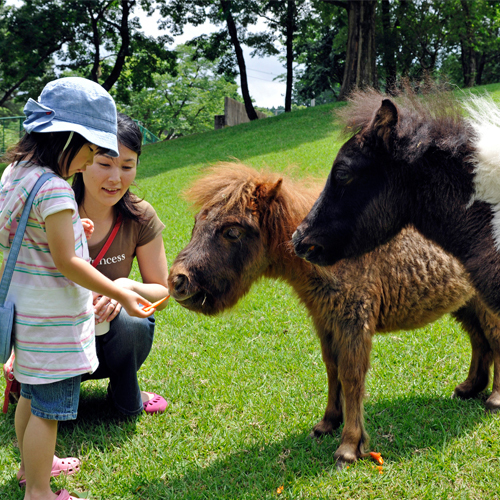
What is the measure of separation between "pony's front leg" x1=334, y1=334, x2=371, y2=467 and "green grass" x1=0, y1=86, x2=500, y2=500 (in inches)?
4.9

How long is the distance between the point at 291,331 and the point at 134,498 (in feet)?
8.64

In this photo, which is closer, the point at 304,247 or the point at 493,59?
the point at 304,247

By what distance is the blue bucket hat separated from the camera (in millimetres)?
2371

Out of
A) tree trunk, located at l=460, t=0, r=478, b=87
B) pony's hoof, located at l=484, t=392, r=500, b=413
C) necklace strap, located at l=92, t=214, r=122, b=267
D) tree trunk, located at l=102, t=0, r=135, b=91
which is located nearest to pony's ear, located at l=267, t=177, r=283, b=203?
necklace strap, located at l=92, t=214, r=122, b=267

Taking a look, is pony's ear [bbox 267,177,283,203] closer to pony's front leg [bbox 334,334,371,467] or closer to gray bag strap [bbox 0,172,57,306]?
pony's front leg [bbox 334,334,371,467]

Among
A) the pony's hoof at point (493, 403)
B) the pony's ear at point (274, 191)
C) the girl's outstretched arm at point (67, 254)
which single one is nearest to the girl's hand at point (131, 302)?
the girl's outstretched arm at point (67, 254)

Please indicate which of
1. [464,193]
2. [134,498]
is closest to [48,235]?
[134,498]

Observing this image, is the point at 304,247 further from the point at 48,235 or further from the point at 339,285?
the point at 48,235

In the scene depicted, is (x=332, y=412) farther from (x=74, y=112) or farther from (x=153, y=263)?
(x=74, y=112)

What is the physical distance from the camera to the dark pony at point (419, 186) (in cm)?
231

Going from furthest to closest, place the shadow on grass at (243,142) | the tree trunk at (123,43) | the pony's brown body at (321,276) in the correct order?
the tree trunk at (123,43) → the shadow on grass at (243,142) → the pony's brown body at (321,276)

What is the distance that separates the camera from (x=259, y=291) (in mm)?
6309

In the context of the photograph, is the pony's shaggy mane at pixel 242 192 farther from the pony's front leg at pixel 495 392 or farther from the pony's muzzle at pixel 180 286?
Result: the pony's front leg at pixel 495 392

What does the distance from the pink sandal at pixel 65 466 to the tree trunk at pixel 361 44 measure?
736 inches
